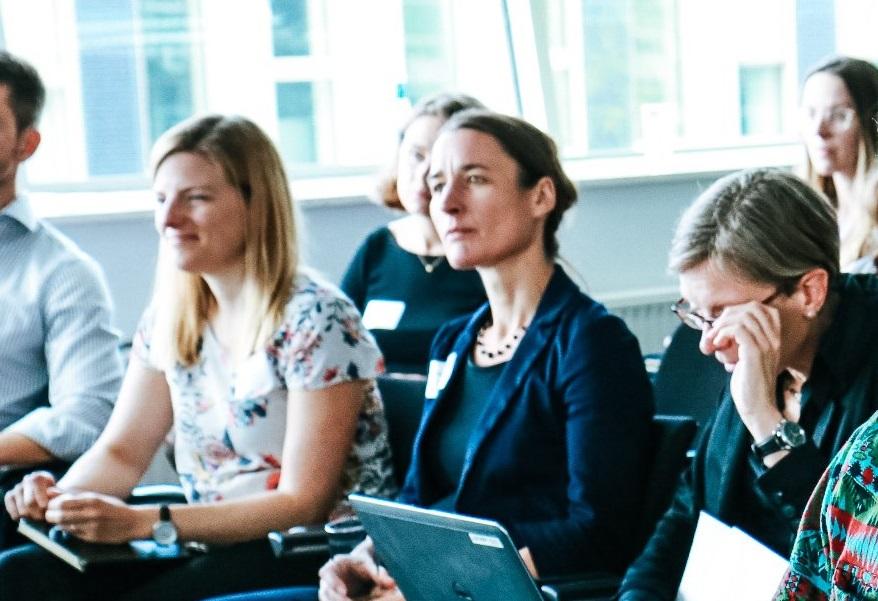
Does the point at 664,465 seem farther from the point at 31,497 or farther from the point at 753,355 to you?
the point at 31,497

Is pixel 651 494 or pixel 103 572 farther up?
pixel 651 494

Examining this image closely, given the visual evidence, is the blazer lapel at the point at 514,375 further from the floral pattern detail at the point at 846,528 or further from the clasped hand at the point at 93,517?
the floral pattern detail at the point at 846,528

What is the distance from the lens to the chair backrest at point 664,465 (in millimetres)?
2057

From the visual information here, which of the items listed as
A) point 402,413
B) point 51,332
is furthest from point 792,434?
point 51,332

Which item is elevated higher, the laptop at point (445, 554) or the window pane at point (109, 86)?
the window pane at point (109, 86)

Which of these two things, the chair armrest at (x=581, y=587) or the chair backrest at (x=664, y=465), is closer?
the chair armrest at (x=581, y=587)

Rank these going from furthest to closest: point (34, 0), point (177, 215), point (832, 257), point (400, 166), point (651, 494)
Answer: point (34, 0) → point (400, 166) → point (177, 215) → point (651, 494) → point (832, 257)

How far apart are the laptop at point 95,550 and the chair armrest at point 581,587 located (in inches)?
28.1

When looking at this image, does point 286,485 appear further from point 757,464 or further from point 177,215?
point 757,464

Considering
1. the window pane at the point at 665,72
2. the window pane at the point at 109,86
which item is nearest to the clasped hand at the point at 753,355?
the window pane at the point at 109,86

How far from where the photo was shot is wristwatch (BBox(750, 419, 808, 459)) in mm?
1844

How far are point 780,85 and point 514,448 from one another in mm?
4252

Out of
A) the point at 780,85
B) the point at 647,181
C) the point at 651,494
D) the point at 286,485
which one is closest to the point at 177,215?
the point at 286,485

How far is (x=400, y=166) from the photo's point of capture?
370 centimetres
